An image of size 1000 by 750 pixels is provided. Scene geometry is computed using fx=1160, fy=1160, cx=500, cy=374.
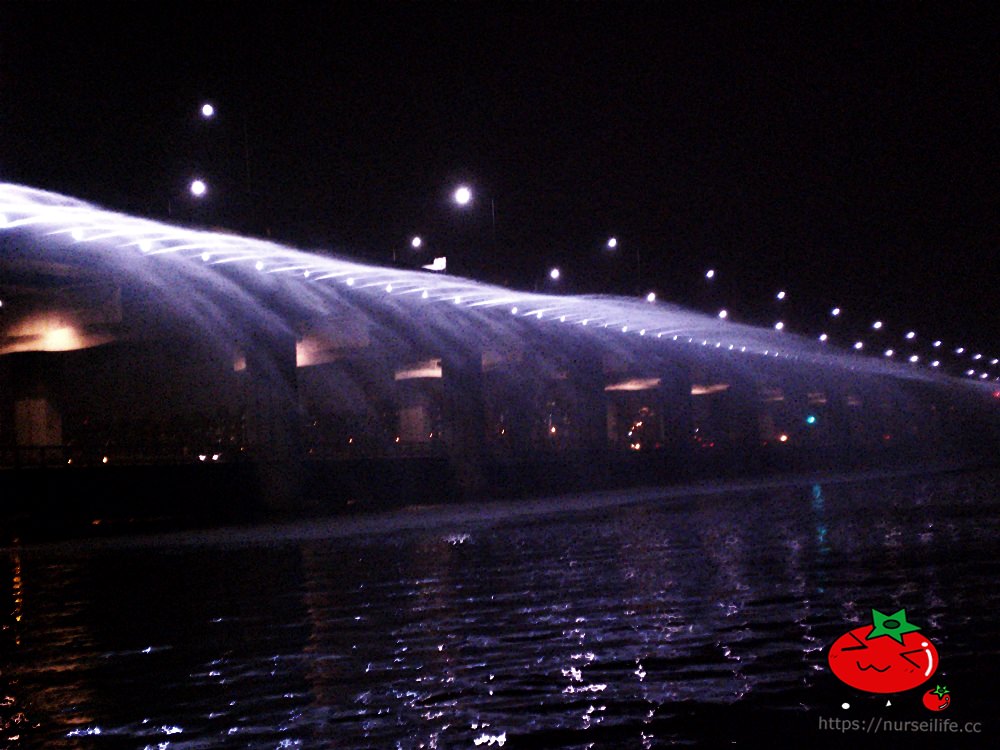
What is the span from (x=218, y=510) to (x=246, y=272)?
26.3ft

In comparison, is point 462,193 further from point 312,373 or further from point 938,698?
point 938,698

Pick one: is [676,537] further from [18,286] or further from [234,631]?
[18,286]

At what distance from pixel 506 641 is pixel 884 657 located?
9.68 feet

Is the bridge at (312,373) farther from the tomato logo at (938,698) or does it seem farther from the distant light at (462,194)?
the tomato logo at (938,698)

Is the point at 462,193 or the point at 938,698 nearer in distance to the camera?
the point at 938,698

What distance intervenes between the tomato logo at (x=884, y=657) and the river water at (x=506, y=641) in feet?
0.37

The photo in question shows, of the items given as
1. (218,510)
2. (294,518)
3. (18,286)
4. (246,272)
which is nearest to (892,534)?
(294,518)

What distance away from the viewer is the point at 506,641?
9.32m

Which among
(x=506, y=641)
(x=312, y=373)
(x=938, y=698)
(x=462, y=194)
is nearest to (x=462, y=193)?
(x=462, y=194)

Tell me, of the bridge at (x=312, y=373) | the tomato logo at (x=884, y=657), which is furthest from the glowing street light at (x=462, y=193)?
the tomato logo at (x=884, y=657)

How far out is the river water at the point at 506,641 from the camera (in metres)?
6.55

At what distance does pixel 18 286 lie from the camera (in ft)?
119

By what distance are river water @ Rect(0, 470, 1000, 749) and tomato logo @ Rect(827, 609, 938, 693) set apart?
4.4 inches

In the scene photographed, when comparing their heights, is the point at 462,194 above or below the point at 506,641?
above
